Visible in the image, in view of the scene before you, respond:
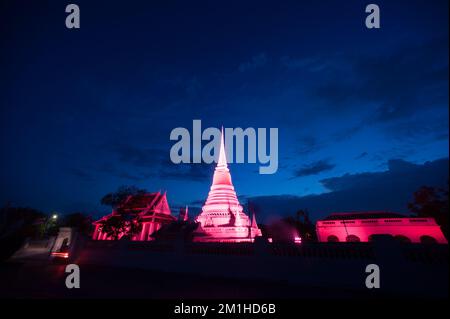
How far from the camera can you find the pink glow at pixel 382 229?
2473 centimetres

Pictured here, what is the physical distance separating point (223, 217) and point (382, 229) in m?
18.6

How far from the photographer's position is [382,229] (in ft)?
87.8

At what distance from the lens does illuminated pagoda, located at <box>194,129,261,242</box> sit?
26.5m


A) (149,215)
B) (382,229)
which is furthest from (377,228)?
(149,215)

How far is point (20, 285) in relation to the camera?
30.3 feet

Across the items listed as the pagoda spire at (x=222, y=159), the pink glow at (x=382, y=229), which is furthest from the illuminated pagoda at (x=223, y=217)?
the pink glow at (x=382, y=229)

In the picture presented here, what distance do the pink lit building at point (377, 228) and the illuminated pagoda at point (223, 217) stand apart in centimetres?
947

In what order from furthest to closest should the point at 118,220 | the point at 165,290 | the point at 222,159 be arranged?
the point at 222,159 < the point at 118,220 < the point at 165,290

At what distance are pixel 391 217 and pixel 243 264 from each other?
26337 mm

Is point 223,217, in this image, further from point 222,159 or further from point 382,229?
point 382,229

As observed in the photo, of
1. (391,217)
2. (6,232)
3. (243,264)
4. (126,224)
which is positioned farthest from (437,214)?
(6,232)

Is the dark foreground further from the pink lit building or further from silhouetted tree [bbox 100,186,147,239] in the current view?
the pink lit building

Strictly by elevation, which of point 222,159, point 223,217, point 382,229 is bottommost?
point 382,229

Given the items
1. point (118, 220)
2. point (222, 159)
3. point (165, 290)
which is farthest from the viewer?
point (222, 159)
